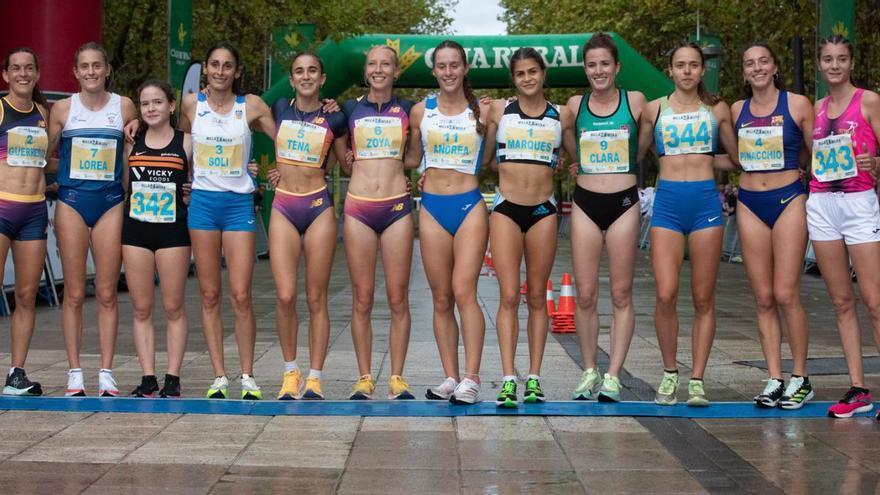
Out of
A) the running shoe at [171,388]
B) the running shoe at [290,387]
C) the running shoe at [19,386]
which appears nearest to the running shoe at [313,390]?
the running shoe at [290,387]

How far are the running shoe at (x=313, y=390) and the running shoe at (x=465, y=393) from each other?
846 mm

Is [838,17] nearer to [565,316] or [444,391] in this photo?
[565,316]

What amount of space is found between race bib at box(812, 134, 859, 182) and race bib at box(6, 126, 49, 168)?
15.5 ft

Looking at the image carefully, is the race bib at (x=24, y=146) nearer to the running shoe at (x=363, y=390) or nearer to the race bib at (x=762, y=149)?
the running shoe at (x=363, y=390)

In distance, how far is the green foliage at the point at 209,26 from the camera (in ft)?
76.4

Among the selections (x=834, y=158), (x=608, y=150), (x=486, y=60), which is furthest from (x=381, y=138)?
(x=486, y=60)

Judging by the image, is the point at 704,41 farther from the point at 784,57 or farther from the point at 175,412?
the point at 175,412

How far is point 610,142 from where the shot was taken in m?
8.02

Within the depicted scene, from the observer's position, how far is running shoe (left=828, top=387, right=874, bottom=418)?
7566mm

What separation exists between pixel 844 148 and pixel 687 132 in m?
0.90

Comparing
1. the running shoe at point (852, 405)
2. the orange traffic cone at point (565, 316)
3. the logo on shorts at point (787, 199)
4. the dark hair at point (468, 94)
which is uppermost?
the dark hair at point (468, 94)

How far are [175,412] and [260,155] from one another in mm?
17752

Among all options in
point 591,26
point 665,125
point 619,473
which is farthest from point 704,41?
point 619,473

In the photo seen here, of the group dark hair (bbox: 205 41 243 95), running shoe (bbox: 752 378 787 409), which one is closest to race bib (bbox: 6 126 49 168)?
dark hair (bbox: 205 41 243 95)
